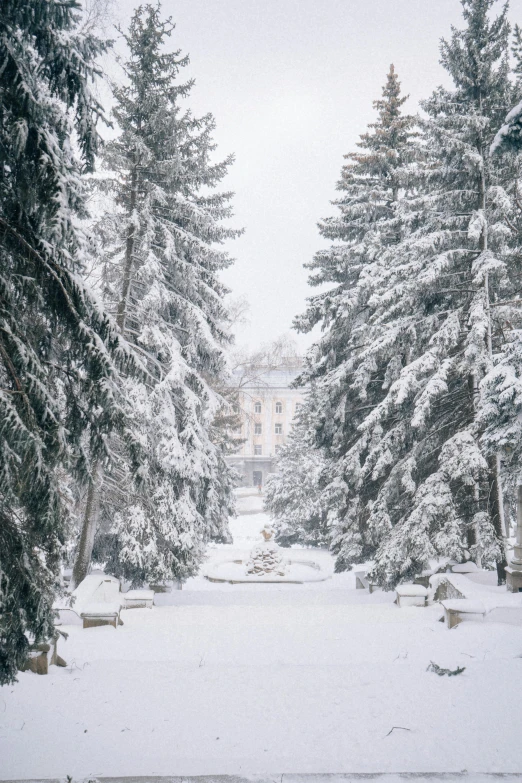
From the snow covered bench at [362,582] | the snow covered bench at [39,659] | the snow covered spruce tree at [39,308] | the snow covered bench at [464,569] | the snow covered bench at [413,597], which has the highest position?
the snow covered spruce tree at [39,308]

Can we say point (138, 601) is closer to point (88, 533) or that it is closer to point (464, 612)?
point (88, 533)

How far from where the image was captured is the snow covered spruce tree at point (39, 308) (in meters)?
3.37

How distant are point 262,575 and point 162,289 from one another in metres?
10.00

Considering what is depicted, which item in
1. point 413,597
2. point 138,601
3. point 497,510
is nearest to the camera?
point 413,597

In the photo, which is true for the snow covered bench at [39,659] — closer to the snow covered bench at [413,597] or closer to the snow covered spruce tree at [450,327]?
the snow covered bench at [413,597]

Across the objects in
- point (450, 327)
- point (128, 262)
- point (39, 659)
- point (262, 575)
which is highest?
point (128, 262)

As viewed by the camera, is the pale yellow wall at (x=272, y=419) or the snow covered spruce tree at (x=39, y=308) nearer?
the snow covered spruce tree at (x=39, y=308)

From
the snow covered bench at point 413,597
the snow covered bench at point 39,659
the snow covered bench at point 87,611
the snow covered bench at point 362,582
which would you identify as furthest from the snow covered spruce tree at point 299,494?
the snow covered bench at point 39,659

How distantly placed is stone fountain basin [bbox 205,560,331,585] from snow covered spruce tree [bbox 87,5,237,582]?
4686 mm

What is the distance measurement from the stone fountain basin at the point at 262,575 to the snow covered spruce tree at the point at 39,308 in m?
11.8

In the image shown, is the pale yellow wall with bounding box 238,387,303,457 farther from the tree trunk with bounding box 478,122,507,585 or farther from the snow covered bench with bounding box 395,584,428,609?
the snow covered bench with bounding box 395,584,428,609

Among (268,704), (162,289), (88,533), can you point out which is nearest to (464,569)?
(268,704)

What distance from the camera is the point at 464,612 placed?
22.7ft

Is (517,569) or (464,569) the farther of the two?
(464,569)
